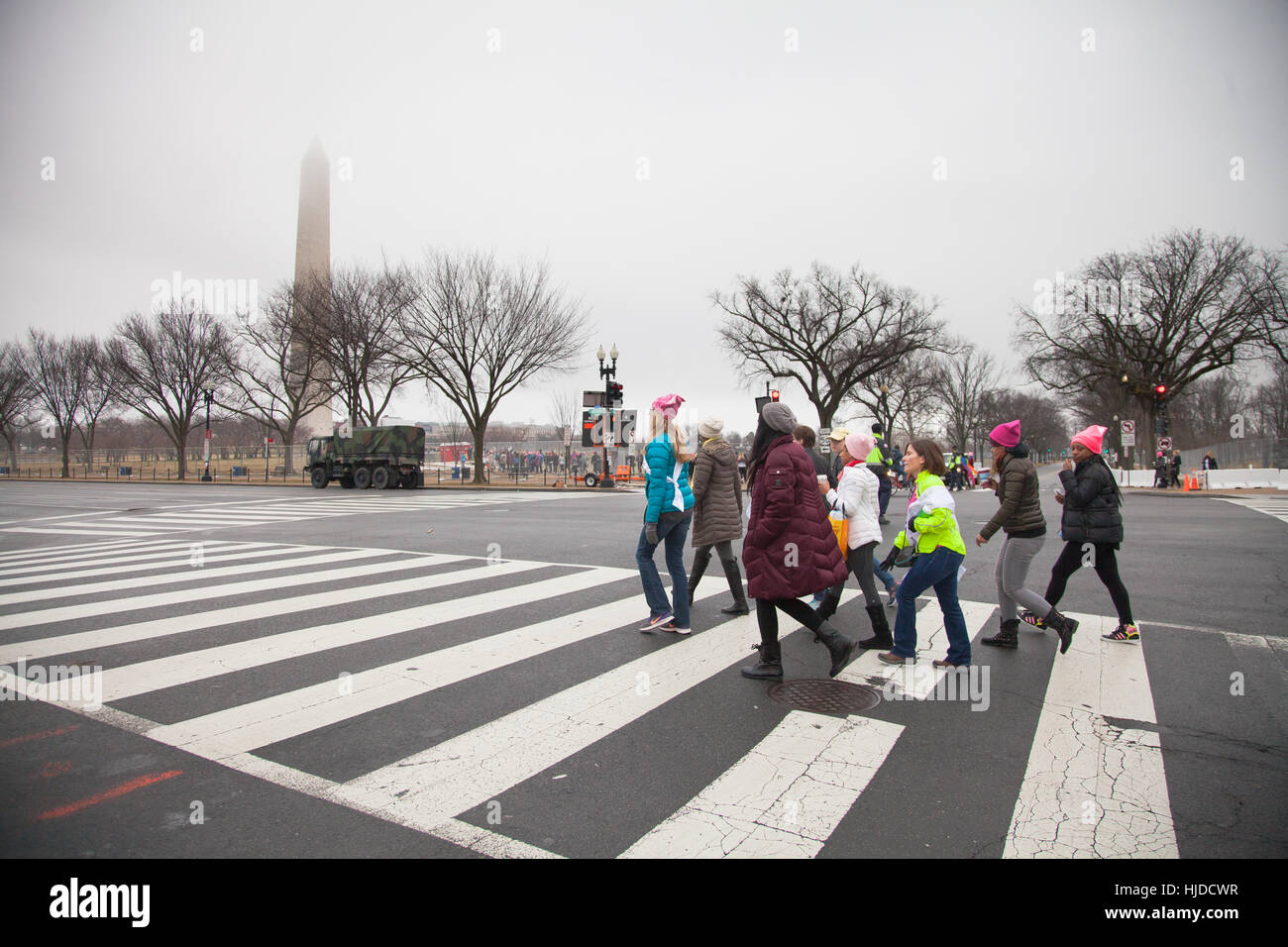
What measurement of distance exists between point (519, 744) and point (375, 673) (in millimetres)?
1673

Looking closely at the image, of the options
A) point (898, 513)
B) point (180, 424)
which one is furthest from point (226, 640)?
point (180, 424)

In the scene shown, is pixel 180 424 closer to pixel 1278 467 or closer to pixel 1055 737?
pixel 1055 737

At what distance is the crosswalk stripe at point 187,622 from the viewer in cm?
548

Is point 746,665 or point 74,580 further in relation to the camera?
point 74,580

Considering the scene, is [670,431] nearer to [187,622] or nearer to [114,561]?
[187,622]

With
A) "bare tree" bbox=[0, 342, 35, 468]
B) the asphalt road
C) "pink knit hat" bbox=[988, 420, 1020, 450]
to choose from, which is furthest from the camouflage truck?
"bare tree" bbox=[0, 342, 35, 468]

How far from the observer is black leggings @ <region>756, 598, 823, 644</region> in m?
4.69

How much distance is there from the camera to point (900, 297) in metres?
45.7

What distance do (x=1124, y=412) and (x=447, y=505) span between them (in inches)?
2435

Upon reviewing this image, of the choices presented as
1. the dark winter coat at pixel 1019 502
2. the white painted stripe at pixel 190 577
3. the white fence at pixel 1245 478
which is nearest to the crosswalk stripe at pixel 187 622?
the white painted stripe at pixel 190 577

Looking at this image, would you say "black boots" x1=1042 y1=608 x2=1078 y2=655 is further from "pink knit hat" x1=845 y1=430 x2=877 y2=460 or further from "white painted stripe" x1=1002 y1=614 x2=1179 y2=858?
"pink knit hat" x1=845 y1=430 x2=877 y2=460

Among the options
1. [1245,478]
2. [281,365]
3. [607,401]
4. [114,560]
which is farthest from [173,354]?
[1245,478]

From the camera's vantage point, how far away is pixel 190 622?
6266 millimetres
